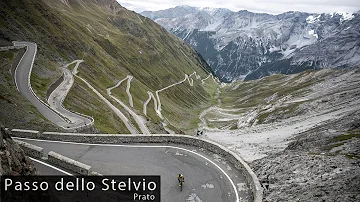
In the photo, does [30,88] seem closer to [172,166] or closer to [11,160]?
[172,166]

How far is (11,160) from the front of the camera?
18703 millimetres

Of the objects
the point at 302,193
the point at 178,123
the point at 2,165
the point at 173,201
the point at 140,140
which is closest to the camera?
the point at 2,165

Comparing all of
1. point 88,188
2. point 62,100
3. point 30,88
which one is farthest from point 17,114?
point 62,100

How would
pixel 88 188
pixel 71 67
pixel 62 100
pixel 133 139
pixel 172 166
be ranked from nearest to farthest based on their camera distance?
1. pixel 88 188
2. pixel 172 166
3. pixel 133 139
4. pixel 62 100
5. pixel 71 67

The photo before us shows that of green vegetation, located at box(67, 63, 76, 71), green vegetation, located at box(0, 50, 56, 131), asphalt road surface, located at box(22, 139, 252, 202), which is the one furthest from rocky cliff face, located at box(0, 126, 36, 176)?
green vegetation, located at box(67, 63, 76, 71)

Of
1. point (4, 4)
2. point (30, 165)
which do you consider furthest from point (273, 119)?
point (4, 4)

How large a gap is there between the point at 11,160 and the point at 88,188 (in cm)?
714

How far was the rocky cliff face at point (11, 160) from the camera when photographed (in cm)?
1758

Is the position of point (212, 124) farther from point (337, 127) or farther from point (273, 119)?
point (337, 127)

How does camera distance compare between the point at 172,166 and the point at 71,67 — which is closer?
the point at 172,166

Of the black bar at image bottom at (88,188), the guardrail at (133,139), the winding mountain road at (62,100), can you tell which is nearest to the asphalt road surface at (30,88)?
the winding mountain road at (62,100)

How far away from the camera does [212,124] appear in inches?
6161

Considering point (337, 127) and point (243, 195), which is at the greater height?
point (337, 127)

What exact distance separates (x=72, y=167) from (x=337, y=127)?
4155cm
